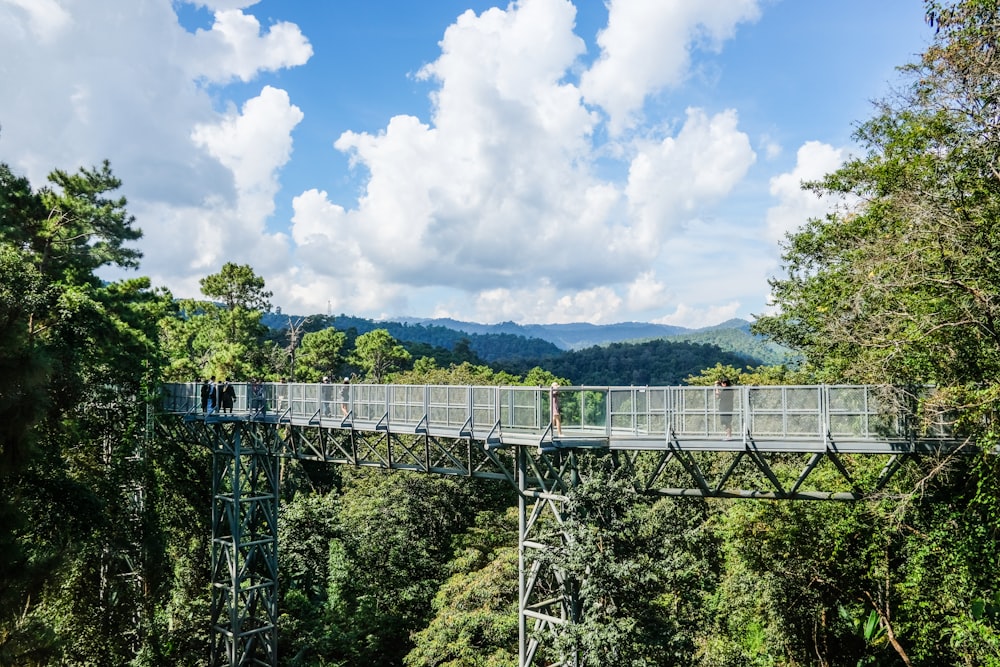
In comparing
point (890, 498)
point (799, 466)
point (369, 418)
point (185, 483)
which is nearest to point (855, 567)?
point (799, 466)

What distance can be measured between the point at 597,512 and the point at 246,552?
54.2 ft

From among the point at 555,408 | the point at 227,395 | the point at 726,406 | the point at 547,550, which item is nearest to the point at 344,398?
the point at 227,395

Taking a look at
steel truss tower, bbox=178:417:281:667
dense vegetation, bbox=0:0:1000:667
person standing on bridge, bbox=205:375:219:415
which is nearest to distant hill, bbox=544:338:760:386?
dense vegetation, bbox=0:0:1000:667

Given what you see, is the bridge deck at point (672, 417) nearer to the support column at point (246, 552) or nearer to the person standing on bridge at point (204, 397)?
the support column at point (246, 552)

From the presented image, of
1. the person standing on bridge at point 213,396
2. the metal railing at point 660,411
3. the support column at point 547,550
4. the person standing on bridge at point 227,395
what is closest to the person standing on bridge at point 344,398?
the metal railing at point 660,411

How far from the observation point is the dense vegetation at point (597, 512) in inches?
406

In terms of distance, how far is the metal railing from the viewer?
1137 centimetres

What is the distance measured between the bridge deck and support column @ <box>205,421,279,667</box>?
6838mm

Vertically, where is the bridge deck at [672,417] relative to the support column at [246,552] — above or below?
above

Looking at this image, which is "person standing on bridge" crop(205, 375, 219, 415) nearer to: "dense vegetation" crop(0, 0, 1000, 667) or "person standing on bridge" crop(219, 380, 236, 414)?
"person standing on bridge" crop(219, 380, 236, 414)

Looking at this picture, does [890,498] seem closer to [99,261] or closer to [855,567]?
[855,567]

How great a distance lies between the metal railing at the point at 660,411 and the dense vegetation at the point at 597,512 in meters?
0.77

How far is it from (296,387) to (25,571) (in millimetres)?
12400

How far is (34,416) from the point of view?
7906 millimetres
